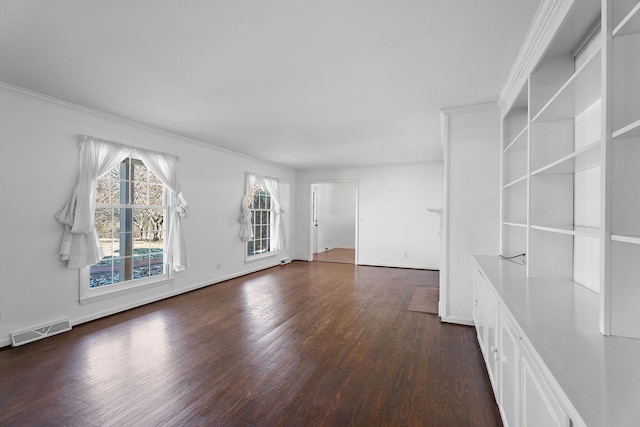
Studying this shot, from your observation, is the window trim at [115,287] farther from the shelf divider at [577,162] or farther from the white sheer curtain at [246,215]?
the shelf divider at [577,162]

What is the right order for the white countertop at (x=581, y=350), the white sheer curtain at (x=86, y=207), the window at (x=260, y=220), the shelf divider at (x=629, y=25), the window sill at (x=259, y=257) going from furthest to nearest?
the window at (x=260, y=220) → the window sill at (x=259, y=257) → the white sheer curtain at (x=86, y=207) → the shelf divider at (x=629, y=25) → the white countertop at (x=581, y=350)

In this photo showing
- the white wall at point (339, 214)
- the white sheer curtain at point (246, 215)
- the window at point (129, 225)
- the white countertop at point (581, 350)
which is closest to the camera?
Result: the white countertop at point (581, 350)

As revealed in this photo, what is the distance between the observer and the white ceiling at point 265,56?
1.84 m

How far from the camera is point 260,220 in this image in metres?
7.00

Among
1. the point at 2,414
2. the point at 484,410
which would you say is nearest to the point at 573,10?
the point at 484,410

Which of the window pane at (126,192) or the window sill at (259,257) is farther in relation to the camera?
the window sill at (259,257)

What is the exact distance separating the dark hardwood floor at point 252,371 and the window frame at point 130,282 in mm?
300

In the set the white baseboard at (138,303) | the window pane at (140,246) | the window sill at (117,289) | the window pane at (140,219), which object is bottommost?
the white baseboard at (138,303)

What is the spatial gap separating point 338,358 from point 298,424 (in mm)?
894

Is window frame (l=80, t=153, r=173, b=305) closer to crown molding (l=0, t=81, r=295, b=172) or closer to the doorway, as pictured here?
crown molding (l=0, t=81, r=295, b=172)

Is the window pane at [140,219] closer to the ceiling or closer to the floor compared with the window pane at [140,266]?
closer to the ceiling

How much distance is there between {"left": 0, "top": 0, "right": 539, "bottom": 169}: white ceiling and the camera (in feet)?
6.03

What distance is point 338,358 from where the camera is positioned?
105 inches

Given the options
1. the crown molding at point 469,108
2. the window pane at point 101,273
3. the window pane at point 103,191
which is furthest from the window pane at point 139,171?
the crown molding at point 469,108
